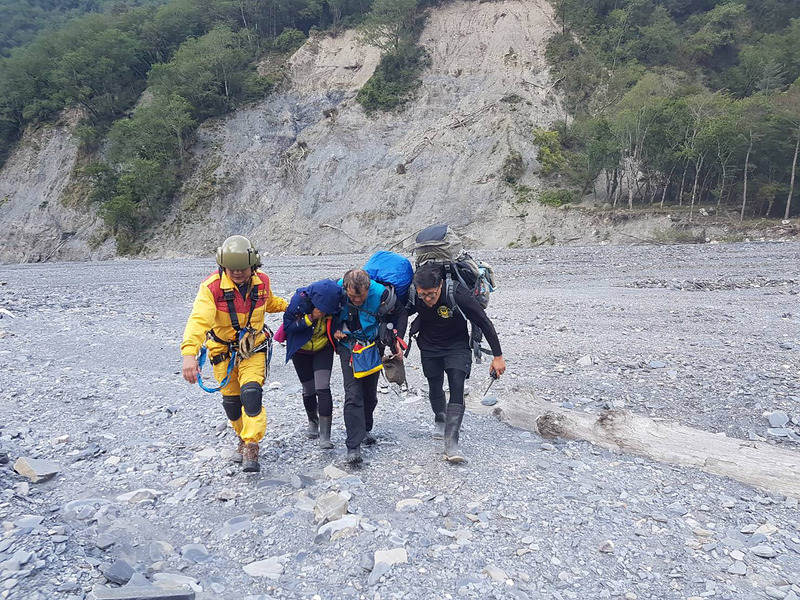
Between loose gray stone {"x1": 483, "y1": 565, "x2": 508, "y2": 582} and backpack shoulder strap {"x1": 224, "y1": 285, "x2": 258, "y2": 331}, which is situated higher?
backpack shoulder strap {"x1": 224, "y1": 285, "x2": 258, "y2": 331}

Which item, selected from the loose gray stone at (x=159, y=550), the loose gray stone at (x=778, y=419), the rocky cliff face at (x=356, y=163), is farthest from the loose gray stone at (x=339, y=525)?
the rocky cliff face at (x=356, y=163)

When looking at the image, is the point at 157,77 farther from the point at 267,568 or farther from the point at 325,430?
the point at 267,568

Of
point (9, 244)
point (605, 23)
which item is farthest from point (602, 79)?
point (9, 244)

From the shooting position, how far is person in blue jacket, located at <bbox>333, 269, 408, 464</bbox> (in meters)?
4.60

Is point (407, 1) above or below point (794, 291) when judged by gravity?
above

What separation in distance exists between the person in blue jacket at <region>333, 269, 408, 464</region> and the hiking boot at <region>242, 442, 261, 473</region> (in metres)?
0.81

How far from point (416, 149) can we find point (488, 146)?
20.8ft

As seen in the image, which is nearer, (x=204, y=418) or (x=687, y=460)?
(x=687, y=460)

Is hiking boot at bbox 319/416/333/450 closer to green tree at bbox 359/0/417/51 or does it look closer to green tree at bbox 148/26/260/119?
green tree at bbox 359/0/417/51

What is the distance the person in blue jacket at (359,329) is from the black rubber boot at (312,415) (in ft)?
2.26

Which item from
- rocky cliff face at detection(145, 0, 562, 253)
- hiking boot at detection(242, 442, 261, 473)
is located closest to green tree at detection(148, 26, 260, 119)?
rocky cliff face at detection(145, 0, 562, 253)

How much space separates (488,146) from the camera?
4338 cm

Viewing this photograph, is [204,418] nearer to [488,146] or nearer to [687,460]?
[687,460]

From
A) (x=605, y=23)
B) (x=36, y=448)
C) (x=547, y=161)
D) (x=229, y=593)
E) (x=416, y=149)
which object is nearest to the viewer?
(x=229, y=593)
